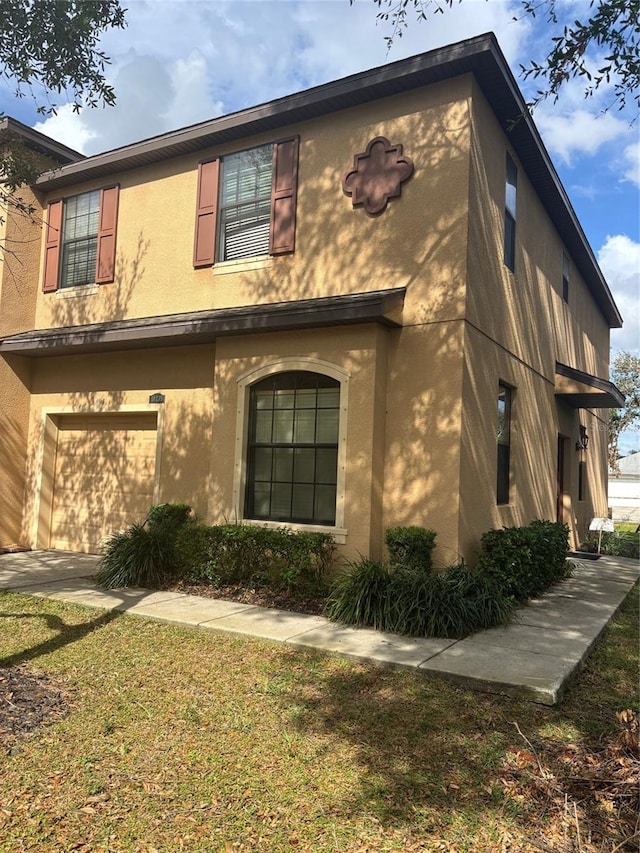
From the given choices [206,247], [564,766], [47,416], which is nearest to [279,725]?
[564,766]

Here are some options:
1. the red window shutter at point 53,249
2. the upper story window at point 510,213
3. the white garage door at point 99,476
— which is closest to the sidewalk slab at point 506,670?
the upper story window at point 510,213

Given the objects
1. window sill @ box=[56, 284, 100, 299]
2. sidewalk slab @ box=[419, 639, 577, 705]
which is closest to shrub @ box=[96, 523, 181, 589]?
sidewalk slab @ box=[419, 639, 577, 705]

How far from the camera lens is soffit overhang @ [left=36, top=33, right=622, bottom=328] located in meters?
8.04

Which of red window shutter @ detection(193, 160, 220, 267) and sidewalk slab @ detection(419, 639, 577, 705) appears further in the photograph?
red window shutter @ detection(193, 160, 220, 267)

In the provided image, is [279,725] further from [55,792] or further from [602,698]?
[602,698]

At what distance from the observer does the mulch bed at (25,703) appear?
436 centimetres

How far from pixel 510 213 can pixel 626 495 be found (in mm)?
25659

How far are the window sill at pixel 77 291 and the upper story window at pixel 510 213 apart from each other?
694cm

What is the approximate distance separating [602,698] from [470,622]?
167 centimetres

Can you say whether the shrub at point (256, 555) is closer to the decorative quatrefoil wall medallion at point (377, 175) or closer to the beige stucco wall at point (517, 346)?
the beige stucco wall at point (517, 346)

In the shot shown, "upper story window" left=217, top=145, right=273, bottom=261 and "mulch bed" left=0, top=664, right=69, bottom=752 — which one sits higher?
"upper story window" left=217, top=145, right=273, bottom=261

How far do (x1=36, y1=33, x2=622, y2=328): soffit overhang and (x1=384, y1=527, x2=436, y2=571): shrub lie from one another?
4532 mm

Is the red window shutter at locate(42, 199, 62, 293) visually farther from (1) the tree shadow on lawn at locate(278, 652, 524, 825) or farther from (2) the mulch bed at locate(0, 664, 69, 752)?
(1) the tree shadow on lawn at locate(278, 652, 524, 825)

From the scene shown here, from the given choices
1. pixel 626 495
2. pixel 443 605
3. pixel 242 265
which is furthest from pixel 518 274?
pixel 626 495
